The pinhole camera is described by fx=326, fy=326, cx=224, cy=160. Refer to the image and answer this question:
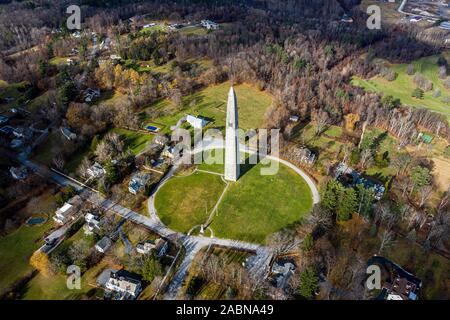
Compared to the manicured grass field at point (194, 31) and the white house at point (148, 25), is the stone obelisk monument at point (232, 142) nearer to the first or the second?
the manicured grass field at point (194, 31)

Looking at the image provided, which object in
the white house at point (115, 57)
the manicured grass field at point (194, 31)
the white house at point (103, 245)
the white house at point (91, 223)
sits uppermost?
the manicured grass field at point (194, 31)

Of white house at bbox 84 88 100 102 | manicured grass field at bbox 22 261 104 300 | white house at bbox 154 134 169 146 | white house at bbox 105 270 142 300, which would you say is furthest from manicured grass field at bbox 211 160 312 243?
white house at bbox 84 88 100 102

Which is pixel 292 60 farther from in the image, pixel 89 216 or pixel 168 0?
pixel 168 0

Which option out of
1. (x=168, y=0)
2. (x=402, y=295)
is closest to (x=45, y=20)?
(x=168, y=0)

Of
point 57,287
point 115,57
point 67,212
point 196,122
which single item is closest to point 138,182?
point 67,212

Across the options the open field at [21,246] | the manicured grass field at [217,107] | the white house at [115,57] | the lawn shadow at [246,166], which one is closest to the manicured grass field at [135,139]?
the manicured grass field at [217,107]

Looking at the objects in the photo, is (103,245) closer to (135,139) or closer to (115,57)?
(135,139)

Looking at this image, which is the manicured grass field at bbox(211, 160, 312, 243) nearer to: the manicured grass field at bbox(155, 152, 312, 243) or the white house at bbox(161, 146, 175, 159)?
the manicured grass field at bbox(155, 152, 312, 243)
